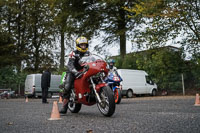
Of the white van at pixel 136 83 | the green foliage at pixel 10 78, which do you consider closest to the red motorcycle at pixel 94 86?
the white van at pixel 136 83

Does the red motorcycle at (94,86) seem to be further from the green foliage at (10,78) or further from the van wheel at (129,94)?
the green foliage at (10,78)

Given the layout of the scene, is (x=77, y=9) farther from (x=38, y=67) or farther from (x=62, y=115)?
(x=62, y=115)

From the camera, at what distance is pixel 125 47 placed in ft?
95.7

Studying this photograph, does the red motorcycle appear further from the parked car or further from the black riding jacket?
the parked car

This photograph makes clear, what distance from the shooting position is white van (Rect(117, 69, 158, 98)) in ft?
72.9

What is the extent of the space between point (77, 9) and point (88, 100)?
2322cm

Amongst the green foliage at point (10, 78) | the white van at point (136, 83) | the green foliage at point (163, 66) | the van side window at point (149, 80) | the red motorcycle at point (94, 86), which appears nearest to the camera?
the red motorcycle at point (94, 86)

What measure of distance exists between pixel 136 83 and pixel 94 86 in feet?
54.6

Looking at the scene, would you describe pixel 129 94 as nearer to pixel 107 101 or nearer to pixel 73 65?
pixel 73 65

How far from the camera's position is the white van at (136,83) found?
72.9 ft

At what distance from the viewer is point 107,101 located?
6566 mm

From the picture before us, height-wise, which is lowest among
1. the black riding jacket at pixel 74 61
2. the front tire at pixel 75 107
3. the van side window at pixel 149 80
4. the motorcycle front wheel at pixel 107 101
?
the front tire at pixel 75 107

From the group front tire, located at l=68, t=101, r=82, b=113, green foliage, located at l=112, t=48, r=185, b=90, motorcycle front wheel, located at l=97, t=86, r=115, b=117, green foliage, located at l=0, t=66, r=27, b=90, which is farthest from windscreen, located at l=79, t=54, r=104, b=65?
green foliage, located at l=0, t=66, r=27, b=90

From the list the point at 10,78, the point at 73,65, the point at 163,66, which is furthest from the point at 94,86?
the point at 10,78
